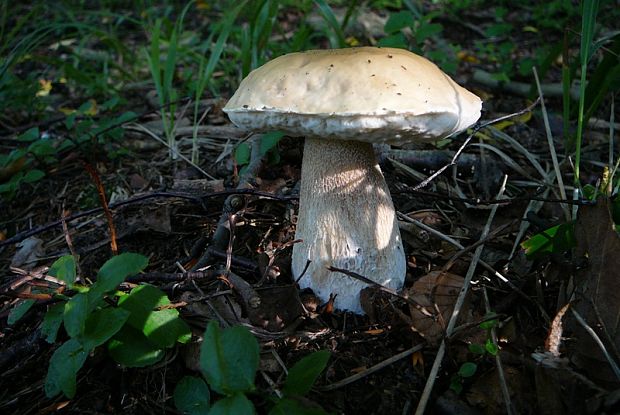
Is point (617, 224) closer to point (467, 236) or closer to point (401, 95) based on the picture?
point (467, 236)

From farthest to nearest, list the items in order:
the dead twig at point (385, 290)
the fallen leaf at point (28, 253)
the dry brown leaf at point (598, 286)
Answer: the fallen leaf at point (28, 253), the dead twig at point (385, 290), the dry brown leaf at point (598, 286)

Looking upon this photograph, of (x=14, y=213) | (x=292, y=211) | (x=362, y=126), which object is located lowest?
(x=14, y=213)

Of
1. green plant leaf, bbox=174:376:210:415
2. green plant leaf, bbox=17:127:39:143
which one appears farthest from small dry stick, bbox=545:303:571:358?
green plant leaf, bbox=17:127:39:143

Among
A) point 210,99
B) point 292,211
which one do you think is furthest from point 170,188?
point 210,99

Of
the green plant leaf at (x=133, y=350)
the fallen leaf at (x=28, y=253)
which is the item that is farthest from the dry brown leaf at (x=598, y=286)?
the fallen leaf at (x=28, y=253)

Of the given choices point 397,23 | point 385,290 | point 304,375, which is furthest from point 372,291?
point 397,23

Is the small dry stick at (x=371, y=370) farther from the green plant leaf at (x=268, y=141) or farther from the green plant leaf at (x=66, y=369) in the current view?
the green plant leaf at (x=268, y=141)
